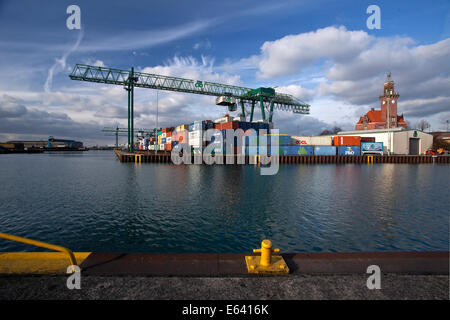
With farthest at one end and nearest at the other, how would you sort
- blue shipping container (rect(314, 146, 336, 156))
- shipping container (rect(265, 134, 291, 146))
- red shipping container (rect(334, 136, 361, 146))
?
red shipping container (rect(334, 136, 361, 146)), blue shipping container (rect(314, 146, 336, 156)), shipping container (rect(265, 134, 291, 146))

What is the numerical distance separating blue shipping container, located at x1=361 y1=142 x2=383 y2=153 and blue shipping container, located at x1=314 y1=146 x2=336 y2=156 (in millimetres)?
9577

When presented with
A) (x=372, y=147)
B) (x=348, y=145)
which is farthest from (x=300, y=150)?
A: (x=372, y=147)

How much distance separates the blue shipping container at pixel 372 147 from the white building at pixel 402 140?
4.80 metres

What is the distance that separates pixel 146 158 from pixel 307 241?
47.1 meters

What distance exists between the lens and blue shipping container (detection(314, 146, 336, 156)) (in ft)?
191

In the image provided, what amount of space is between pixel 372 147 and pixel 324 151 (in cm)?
1430

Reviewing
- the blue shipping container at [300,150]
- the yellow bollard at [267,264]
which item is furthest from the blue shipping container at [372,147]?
the yellow bollard at [267,264]

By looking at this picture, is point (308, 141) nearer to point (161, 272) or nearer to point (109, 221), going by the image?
point (109, 221)

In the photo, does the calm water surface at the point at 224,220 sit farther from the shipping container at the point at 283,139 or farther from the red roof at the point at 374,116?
the red roof at the point at 374,116

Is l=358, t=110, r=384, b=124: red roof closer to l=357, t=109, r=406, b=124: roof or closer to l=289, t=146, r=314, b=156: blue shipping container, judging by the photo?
l=357, t=109, r=406, b=124: roof

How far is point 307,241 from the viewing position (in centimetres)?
820

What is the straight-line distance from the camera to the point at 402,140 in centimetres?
6331

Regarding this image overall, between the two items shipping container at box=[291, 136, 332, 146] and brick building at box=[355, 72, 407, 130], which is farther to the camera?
brick building at box=[355, 72, 407, 130]

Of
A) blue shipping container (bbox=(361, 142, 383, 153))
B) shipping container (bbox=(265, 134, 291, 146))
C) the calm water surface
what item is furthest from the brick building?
the calm water surface
